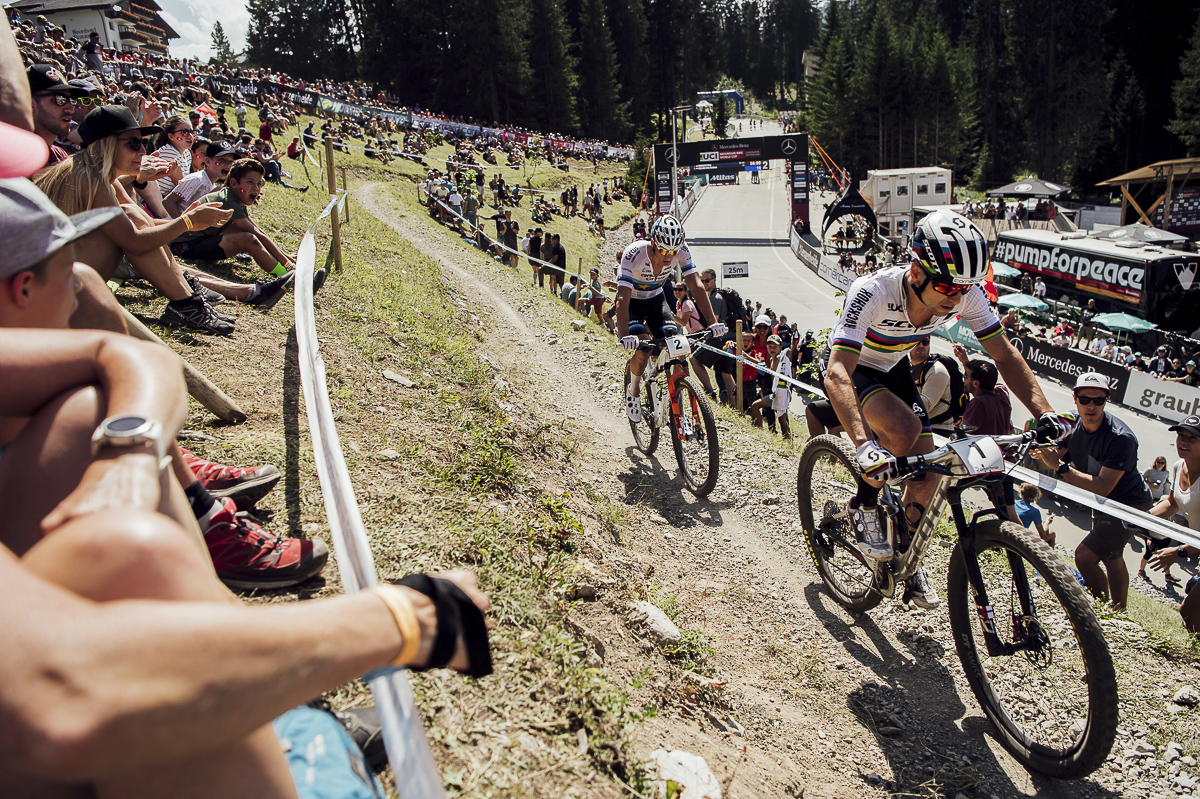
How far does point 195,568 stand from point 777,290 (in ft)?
115

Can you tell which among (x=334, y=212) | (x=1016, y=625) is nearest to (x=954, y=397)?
(x=1016, y=625)

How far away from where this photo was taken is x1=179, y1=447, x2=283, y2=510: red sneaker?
11.7ft

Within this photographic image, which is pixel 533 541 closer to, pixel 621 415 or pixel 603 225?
pixel 621 415

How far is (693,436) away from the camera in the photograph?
694cm

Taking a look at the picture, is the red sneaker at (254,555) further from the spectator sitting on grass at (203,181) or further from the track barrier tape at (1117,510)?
the spectator sitting on grass at (203,181)

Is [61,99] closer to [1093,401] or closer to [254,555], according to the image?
[254,555]

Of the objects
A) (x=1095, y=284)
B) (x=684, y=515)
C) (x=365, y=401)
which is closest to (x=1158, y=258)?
(x=1095, y=284)

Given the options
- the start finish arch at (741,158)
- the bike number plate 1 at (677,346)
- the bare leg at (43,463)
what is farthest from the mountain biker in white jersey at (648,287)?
the start finish arch at (741,158)

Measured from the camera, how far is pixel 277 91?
1678 inches

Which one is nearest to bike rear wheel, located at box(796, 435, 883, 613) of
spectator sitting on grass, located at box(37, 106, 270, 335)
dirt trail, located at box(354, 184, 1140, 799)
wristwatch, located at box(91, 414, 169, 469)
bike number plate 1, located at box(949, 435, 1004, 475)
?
dirt trail, located at box(354, 184, 1140, 799)

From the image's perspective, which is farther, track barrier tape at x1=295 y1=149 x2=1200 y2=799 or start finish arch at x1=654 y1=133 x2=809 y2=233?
start finish arch at x1=654 y1=133 x2=809 y2=233

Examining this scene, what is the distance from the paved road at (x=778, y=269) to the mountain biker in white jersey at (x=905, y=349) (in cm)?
661

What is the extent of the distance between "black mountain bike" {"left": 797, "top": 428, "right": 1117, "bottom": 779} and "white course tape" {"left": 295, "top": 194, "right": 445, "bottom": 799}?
2916mm

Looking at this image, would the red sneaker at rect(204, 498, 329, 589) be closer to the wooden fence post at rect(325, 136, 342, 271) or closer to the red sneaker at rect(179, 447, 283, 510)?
the red sneaker at rect(179, 447, 283, 510)
